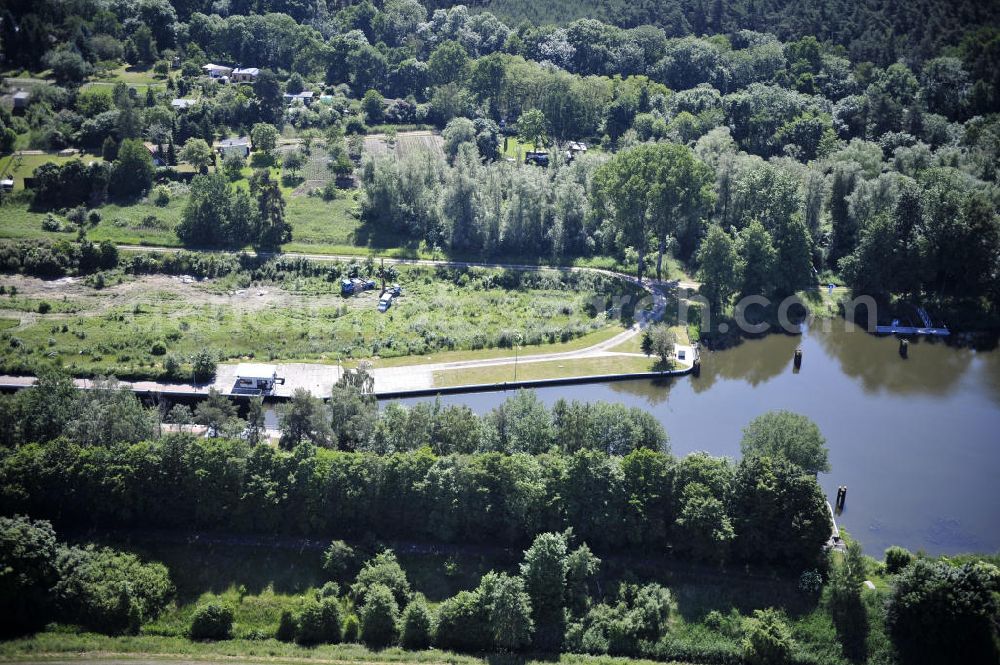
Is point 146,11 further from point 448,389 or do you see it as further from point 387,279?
point 448,389

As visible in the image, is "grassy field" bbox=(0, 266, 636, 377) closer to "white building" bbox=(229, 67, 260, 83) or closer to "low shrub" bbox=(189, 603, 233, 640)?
"low shrub" bbox=(189, 603, 233, 640)

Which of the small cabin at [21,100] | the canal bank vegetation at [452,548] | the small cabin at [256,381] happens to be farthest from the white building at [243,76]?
the canal bank vegetation at [452,548]

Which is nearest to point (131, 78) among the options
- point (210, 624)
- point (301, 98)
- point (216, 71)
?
point (216, 71)

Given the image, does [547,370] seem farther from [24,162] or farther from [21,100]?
[21,100]

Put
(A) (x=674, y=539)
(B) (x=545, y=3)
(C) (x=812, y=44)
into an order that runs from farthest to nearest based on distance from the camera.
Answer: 1. (B) (x=545, y=3)
2. (C) (x=812, y=44)
3. (A) (x=674, y=539)

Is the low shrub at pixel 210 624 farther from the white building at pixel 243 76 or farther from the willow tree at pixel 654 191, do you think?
the white building at pixel 243 76

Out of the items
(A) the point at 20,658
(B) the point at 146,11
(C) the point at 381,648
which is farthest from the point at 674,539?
(B) the point at 146,11
